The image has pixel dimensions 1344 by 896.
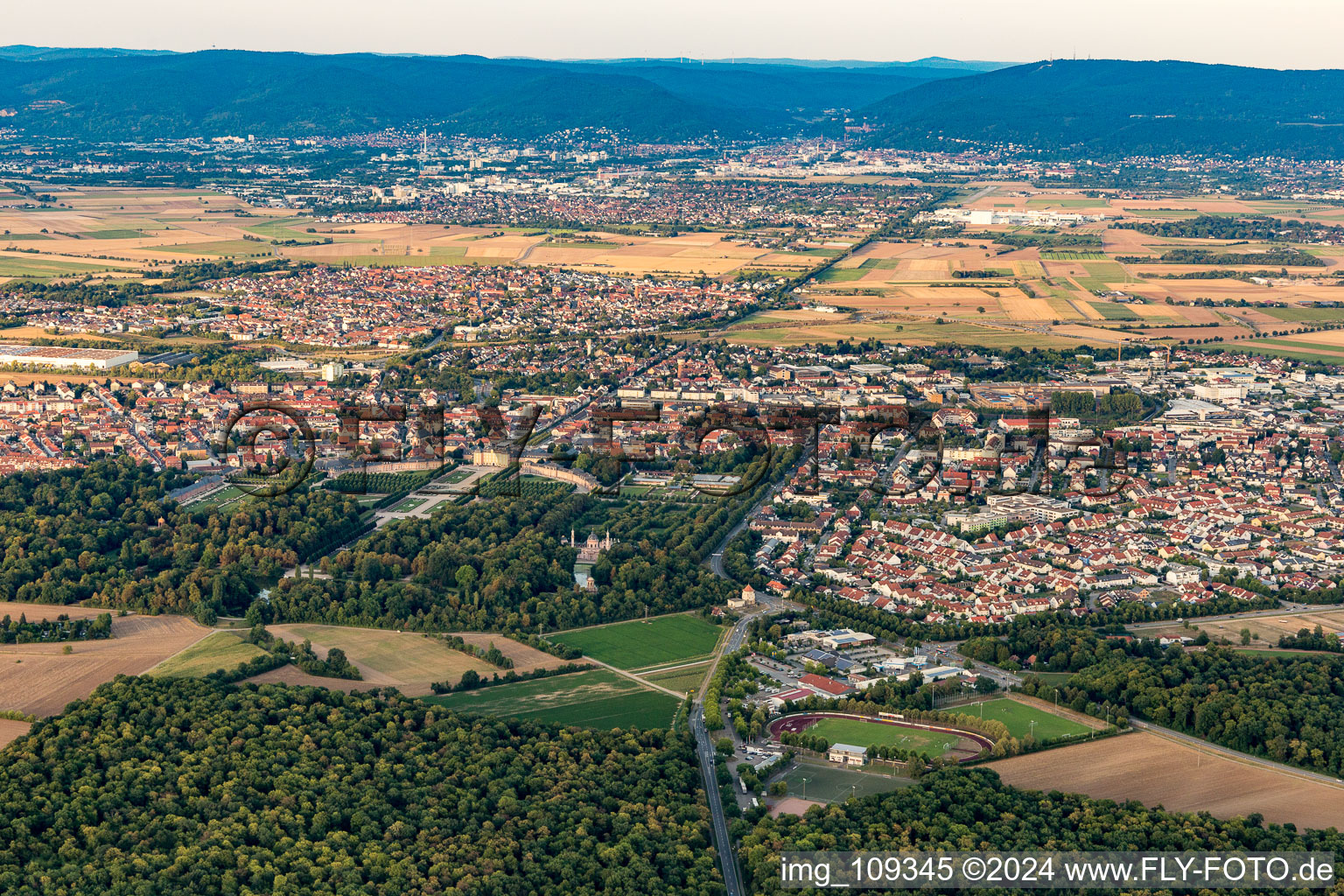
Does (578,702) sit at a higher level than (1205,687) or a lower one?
lower

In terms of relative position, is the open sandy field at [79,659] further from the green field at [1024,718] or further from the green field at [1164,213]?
the green field at [1164,213]

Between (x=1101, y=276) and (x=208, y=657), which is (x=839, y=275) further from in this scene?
(x=208, y=657)

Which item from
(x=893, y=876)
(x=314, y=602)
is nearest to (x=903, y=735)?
(x=893, y=876)

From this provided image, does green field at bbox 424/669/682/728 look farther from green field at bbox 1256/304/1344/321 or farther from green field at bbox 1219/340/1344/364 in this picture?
green field at bbox 1256/304/1344/321

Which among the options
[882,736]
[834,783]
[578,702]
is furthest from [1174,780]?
[578,702]

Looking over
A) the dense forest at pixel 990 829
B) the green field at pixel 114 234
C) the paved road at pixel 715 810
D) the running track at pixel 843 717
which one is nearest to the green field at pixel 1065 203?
the green field at pixel 114 234
